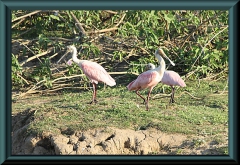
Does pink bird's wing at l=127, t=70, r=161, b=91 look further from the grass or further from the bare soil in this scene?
the bare soil

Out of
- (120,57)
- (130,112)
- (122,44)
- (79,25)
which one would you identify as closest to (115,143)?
(130,112)

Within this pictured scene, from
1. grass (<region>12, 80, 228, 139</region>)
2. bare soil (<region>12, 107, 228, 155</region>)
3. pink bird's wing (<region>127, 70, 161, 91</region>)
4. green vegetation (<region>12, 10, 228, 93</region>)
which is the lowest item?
bare soil (<region>12, 107, 228, 155</region>)

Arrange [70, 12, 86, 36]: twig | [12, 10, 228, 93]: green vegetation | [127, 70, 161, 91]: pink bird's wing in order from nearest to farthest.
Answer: [127, 70, 161, 91]: pink bird's wing
[12, 10, 228, 93]: green vegetation
[70, 12, 86, 36]: twig

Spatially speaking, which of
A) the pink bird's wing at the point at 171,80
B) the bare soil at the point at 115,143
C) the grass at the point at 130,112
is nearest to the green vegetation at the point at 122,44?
the grass at the point at 130,112

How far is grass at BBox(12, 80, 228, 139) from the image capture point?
21.5 feet

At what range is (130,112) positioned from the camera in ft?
23.3

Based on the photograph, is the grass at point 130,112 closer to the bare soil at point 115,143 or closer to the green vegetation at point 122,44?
the bare soil at point 115,143

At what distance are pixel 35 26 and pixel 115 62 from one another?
1.71m

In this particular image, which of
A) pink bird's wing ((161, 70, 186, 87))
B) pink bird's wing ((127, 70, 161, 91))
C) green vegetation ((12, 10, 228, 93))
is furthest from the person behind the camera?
green vegetation ((12, 10, 228, 93))

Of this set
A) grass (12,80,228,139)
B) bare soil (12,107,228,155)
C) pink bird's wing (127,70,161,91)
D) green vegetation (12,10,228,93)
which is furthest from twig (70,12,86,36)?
bare soil (12,107,228,155)

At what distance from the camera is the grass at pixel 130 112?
657cm

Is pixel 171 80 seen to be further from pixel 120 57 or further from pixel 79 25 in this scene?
pixel 79 25
